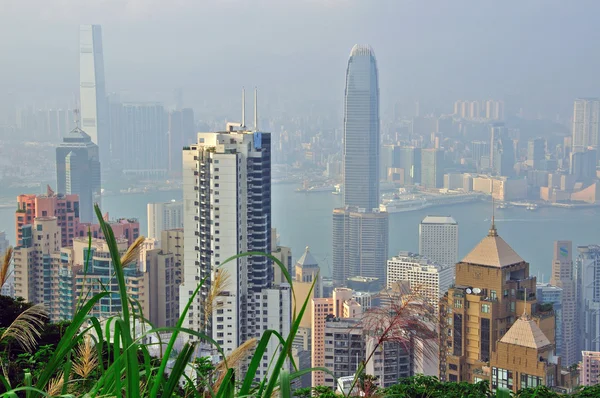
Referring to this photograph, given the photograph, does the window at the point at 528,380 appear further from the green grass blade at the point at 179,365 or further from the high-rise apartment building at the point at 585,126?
the high-rise apartment building at the point at 585,126

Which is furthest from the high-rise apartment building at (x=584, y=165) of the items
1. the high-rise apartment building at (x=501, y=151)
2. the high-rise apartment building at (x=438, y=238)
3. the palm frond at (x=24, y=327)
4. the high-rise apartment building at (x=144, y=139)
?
the palm frond at (x=24, y=327)

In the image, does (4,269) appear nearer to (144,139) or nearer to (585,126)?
(144,139)

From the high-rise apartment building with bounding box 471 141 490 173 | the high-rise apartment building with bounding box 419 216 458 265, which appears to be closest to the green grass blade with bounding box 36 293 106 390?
the high-rise apartment building with bounding box 419 216 458 265

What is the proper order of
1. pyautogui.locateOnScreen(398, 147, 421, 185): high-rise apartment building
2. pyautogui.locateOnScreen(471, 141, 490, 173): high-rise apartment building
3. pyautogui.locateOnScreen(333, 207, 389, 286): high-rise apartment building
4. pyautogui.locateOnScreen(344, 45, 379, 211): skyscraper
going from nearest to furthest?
pyautogui.locateOnScreen(333, 207, 389, 286): high-rise apartment building < pyautogui.locateOnScreen(471, 141, 490, 173): high-rise apartment building < pyautogui.locateOnScreen(398, 147, 421, 185): high-rise apartment building < pyautogui.locateOnScreen(344, 45, 379, 211): skyscraper

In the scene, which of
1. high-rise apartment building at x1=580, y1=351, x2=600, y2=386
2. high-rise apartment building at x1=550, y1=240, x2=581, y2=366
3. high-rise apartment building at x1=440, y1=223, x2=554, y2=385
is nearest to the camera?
Answer: high-rise apartment building at x1=440, y1=223, x2=554, y2=385

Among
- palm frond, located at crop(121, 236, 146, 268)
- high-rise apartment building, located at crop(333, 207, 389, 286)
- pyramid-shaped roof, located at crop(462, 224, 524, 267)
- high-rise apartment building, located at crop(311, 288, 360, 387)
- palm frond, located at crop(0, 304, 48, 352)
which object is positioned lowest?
high-rise apartment building, located at crop(333, 207, 389, 286)

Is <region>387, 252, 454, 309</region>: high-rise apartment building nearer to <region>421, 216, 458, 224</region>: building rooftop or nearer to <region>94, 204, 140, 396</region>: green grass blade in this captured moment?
<region>421, 216, 458, 224</region>: building rooftop

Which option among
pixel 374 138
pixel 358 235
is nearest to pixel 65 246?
pixel 358 235
